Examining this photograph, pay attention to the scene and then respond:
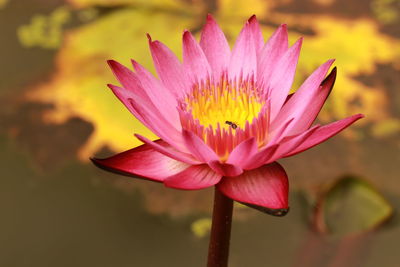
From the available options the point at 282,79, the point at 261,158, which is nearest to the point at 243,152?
the point at 261,158

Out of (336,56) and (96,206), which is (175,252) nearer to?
(96,206)

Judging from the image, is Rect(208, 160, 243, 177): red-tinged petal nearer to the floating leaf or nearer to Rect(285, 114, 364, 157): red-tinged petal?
Rect(285, 114, 364, 157): red-tinged petal

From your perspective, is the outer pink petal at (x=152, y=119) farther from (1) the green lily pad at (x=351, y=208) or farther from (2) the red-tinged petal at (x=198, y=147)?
(1) the green lily pad at (x=351, y=208)

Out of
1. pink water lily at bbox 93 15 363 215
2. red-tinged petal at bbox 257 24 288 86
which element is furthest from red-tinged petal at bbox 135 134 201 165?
red-tinged petal at bbox 257 24 288 86

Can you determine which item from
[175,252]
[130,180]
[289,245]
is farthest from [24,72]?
[289,245]

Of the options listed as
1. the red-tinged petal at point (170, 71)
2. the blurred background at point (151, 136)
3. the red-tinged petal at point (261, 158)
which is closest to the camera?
the red-tinged petal at point (261, 158)

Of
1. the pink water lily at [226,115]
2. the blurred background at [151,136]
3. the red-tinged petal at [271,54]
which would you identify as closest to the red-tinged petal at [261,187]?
the pink water lily at [226,115]
